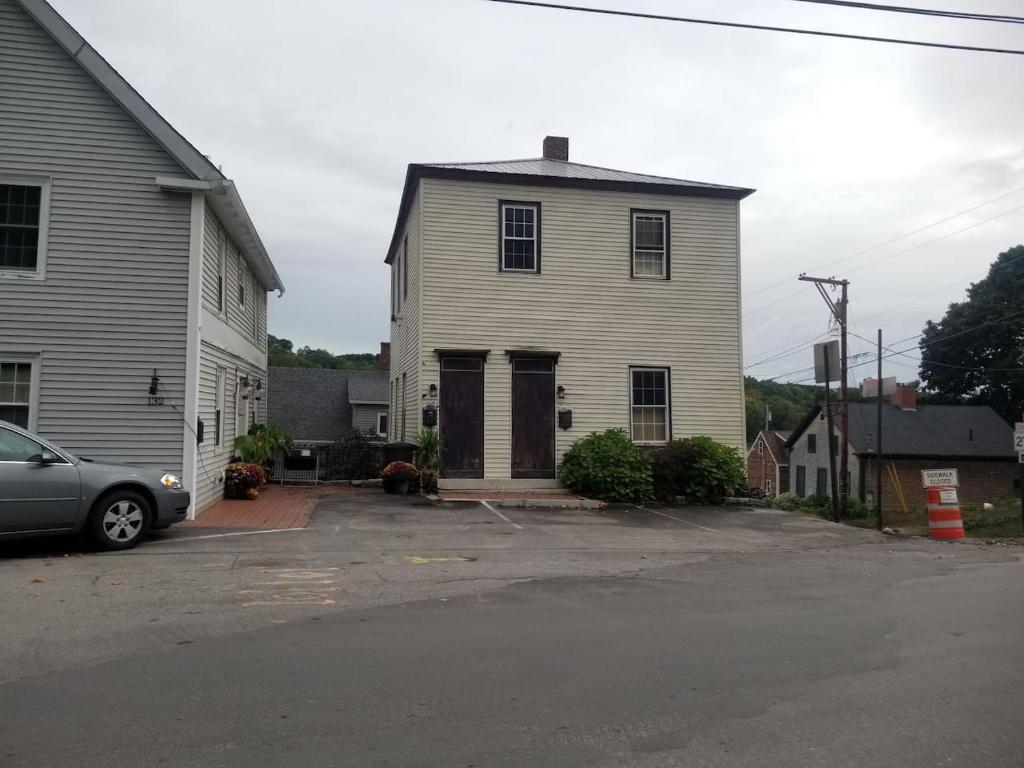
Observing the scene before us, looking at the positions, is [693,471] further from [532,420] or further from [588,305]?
[588,305]

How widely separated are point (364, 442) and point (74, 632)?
536 inches

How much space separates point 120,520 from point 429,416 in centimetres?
802

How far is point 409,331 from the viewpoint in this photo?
20.2 m

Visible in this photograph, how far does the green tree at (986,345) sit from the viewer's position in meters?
44.0

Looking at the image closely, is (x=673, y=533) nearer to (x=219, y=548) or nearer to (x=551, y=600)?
(x=551, y=600)

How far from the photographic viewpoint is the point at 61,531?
9562 mm

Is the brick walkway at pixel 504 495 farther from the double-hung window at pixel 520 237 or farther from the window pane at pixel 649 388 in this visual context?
the double-hung window at pixel 520 237

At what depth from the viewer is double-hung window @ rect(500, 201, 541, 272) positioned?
18.2 metres

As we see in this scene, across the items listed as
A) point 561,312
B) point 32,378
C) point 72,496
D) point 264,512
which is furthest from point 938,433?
point 72,496

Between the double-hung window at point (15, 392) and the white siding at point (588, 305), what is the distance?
737 centimetres

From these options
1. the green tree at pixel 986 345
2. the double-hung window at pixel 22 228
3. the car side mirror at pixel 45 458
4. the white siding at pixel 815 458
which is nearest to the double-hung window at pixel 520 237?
the double-hung window at pixel 22 228

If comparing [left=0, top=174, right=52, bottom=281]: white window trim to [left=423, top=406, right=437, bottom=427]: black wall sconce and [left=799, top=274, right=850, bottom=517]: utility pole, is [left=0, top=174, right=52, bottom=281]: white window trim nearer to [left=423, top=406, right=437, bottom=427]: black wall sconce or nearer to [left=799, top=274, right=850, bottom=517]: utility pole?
[left=423, top=406, right=437, bottom=427]: black wall sconce

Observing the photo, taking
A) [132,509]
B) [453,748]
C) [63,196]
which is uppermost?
[63,196]

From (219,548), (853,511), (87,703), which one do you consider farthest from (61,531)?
(853,511)
